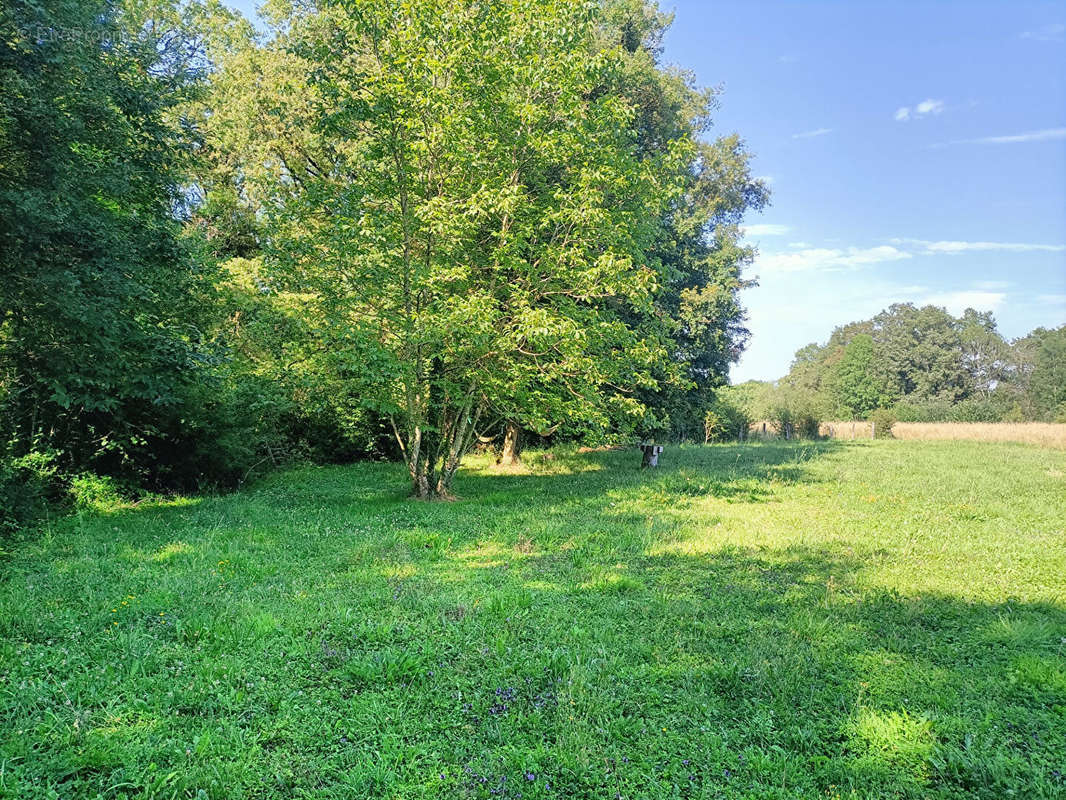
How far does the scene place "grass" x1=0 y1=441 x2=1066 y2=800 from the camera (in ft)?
9.63

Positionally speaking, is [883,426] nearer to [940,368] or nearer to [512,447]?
[512,447]

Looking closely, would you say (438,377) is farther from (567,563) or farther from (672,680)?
(672,680)

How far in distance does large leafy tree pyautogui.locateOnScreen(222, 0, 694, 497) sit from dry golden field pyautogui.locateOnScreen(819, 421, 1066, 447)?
30510mm

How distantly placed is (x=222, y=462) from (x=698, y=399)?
15.6 meters

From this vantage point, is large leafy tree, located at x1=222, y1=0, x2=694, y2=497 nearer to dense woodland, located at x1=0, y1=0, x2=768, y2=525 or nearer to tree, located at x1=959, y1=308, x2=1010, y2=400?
dense woodland, located at x1=0, y1=0, x2=768, y2=525

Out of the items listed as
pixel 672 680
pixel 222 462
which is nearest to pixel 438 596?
pixel 672 680

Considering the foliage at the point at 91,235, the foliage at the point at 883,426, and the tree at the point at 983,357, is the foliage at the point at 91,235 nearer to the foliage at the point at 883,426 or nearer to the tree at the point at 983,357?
the foliage at the point at 883,426

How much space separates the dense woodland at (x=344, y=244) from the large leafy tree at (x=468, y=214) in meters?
0.05

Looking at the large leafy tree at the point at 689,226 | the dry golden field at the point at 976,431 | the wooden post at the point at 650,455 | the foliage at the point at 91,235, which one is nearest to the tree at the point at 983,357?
the dry golden field at the point at 976,431

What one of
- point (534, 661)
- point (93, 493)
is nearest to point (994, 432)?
point (534, 661)

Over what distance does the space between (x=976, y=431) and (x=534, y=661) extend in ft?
127

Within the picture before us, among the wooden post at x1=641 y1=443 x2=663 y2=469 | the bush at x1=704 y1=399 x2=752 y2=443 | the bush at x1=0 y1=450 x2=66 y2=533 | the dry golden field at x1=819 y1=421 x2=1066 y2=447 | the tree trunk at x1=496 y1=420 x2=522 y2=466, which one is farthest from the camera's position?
the bush at x1=704 y1=399 x2=752 y2=443

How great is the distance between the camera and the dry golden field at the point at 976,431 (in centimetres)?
2959

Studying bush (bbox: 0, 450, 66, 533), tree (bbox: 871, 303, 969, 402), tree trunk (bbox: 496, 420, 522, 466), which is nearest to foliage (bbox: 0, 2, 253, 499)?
bush (bbox: 0, 450, 66, 533)
